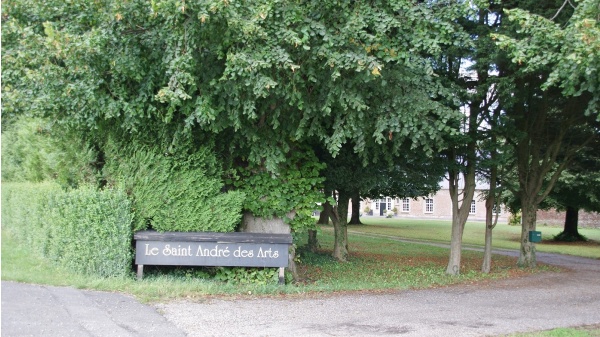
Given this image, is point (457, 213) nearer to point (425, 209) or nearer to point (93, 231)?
point (93, 231)

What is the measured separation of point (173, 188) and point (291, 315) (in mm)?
3733

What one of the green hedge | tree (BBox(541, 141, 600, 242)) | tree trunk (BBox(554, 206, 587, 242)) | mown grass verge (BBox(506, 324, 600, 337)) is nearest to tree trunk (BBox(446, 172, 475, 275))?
mown grass verge (BBox(506, 324, 600, 337))

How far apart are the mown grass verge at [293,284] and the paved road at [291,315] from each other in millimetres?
540

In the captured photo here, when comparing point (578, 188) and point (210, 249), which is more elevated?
point (578, 188)

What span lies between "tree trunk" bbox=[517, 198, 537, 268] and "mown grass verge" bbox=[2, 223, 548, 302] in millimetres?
450

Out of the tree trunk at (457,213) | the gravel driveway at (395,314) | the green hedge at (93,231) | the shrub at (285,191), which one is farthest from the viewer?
the tree trunk at (457,213)

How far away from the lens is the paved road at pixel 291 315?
22.6ft

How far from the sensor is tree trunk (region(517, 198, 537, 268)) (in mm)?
16844

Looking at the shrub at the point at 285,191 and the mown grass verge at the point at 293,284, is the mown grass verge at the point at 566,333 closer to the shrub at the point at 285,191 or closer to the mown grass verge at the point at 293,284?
the mown grass verge at the point at 293,284

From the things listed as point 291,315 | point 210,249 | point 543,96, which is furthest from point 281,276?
point 543,96

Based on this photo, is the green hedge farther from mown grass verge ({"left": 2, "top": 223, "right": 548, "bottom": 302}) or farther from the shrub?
the shrub

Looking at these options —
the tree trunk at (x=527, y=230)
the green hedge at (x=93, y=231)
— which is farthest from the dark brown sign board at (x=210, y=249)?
the tree trunk at (x=527, y=230)

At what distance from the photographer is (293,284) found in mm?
11070

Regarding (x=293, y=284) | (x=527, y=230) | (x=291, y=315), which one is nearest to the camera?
(x=291, y=315)
